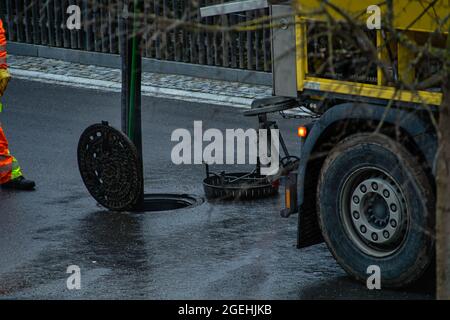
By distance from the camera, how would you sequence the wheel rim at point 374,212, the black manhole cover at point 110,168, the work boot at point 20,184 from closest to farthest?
the wheel rim at point 374,212
the black manhole cover at point 110,168
the work boot at point 20,184

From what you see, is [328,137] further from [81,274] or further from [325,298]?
[81,274]

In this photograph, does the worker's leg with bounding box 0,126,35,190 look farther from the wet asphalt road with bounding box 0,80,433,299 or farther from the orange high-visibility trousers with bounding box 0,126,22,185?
the wet asphalt road with bounding box 0,80,433,299

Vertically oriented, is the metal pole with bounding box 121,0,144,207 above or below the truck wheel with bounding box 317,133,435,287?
above

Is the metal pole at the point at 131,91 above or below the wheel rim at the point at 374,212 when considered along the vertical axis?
above

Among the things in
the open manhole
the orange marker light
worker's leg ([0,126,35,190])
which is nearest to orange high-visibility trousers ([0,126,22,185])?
worker's leg ([0,126,35,190])

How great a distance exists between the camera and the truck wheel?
8.34 metres

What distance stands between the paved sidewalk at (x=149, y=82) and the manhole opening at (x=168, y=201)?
14.3 feet

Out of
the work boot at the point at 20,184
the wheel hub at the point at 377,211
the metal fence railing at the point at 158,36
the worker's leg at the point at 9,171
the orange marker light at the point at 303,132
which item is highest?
the metal fence railing at the point at 158,36

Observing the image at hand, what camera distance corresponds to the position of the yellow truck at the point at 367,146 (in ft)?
27.2

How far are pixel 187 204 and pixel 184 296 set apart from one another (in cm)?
322

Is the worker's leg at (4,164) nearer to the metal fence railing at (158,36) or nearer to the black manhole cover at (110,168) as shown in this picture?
the black manhole cover at (110,168)

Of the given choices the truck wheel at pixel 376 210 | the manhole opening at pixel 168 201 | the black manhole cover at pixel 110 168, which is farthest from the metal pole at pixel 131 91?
the truck wheel at pixel 376 210
